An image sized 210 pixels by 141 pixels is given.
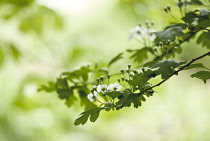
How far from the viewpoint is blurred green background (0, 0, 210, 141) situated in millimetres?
1918

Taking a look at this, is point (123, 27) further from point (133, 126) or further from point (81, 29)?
point (133, 126)

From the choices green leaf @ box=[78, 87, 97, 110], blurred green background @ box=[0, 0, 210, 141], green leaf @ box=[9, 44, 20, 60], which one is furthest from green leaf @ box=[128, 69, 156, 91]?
blurred green background @ box=[0, 0, 210, 141]

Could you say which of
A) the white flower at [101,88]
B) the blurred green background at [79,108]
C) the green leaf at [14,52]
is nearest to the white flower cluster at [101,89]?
the white flower at [101,88]

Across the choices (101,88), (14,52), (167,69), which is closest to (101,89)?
(101,88)

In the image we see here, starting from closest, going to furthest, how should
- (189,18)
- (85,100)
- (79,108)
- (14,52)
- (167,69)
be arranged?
1. (167,69)
2. (189,18)
3. (85,100)
4. (14,52)
5. (79,108)

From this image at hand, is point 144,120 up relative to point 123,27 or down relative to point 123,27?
down

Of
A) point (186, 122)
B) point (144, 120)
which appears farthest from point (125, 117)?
point (186, 122)

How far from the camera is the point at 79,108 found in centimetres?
201

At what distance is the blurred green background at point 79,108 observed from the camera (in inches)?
75.5

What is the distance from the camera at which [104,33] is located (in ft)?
8.36

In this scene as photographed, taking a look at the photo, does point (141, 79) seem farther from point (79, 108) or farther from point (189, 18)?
point (79, 108)

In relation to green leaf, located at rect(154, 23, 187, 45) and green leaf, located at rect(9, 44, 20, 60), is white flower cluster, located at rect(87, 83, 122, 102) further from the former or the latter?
green leaf, located at rect(9, 44, 20, 60)

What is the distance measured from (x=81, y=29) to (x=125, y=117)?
0.88 m

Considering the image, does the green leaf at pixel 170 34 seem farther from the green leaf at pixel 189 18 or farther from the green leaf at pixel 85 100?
the green leaf at pixel 85 100
